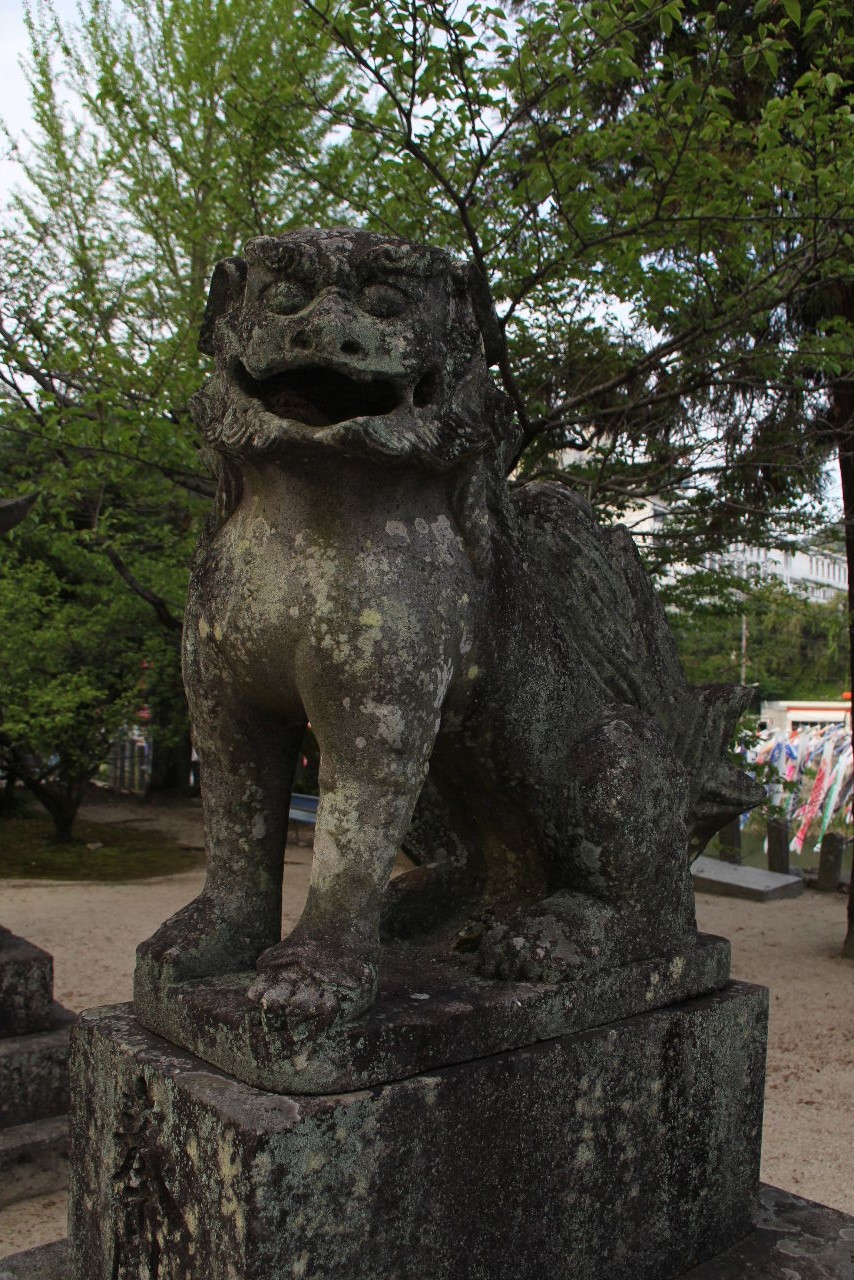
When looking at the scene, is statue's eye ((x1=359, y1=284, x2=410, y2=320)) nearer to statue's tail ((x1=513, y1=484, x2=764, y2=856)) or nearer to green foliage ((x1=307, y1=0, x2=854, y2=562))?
statue's tail ((x1=513, y1=484, x2=764, y2=856))

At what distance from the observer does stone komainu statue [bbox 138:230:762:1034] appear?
167 cm

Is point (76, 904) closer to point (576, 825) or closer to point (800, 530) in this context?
point (800, 530)

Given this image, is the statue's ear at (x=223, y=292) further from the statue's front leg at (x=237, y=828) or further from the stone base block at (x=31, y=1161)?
Result: the stone base block at (x=31, y=1161)

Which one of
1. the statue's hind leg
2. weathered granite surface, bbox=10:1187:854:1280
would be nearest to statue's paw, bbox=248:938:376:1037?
the statue's hind leg

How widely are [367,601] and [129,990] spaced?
Answer: 4787 mm

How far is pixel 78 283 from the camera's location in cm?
676

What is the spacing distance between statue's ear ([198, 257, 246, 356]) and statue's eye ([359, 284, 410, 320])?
236 millimetres

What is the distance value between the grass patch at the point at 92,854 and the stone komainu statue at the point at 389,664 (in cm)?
815

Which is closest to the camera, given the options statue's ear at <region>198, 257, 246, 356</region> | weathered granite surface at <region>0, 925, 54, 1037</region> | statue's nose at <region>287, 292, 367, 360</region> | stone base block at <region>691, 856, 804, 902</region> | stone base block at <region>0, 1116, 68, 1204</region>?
statue's nose at <region>287, 292, 367, 360</region>

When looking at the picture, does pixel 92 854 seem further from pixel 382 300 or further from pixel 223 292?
pixel 382 300

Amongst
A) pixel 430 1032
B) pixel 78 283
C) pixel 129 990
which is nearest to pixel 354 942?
pixel 430 1032

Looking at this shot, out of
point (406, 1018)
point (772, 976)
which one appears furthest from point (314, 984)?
point (772, 976)

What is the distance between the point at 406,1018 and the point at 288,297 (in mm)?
1149

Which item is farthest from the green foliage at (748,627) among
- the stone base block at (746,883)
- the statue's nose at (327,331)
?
the stone base block at (746,883)
